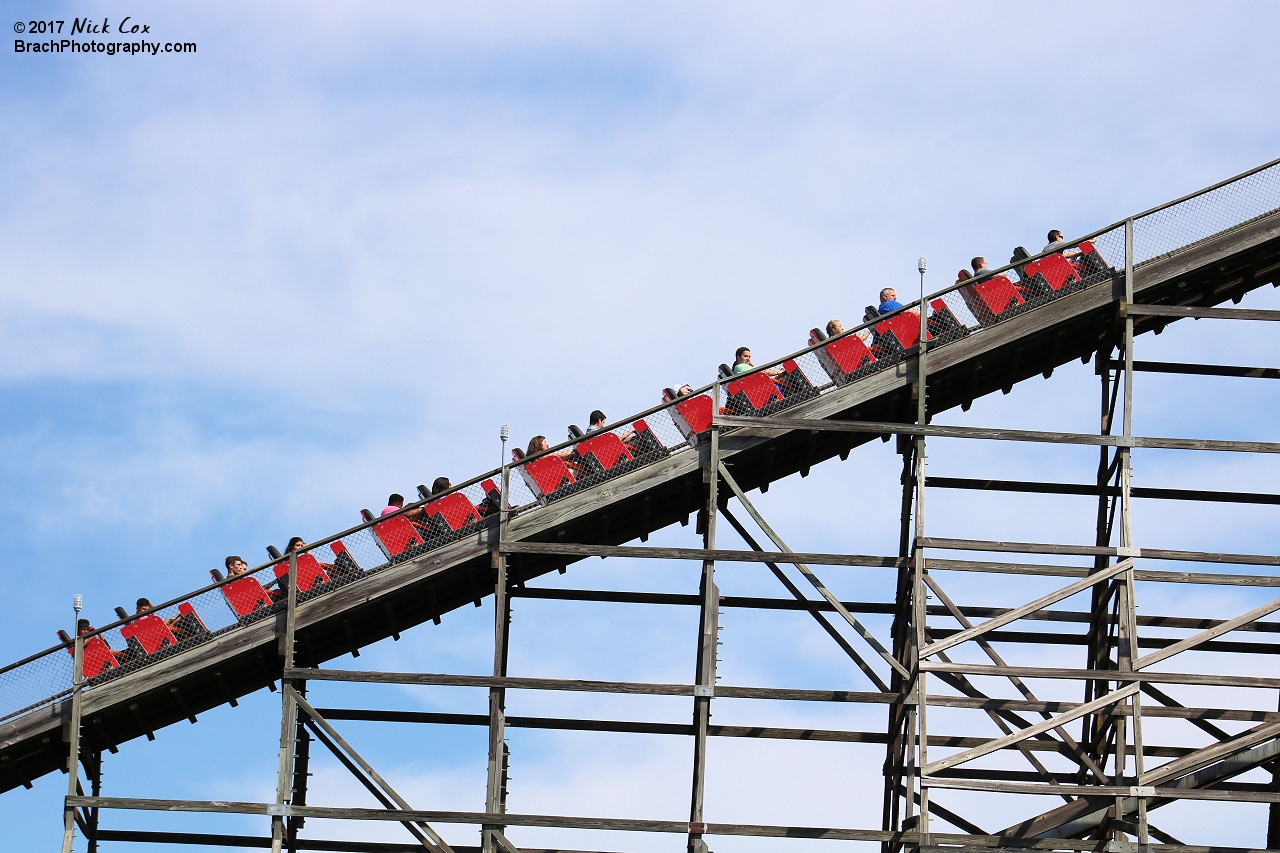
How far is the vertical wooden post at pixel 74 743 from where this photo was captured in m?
26.9

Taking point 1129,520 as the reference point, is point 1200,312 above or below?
above

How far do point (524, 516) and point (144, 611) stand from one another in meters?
5.41

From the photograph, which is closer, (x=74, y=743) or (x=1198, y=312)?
(x=74, y=743)

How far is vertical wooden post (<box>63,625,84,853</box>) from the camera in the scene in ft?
88.2

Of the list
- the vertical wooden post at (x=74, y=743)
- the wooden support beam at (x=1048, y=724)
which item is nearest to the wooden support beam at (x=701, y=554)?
the wooden support beam at (x=1048, y=724)

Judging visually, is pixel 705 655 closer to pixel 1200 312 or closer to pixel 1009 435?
pixel 1009 435

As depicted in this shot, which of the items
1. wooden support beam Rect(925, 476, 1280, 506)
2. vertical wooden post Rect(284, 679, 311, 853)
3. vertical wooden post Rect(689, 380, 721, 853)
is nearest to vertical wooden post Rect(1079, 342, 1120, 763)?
wooden support beam Rect(925, 476, 1280, 506)

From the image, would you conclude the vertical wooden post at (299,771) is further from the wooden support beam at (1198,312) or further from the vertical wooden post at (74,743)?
the wooden support beam at (1198,312)

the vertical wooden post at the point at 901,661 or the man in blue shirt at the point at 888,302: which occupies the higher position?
the man in blue shirt at the point at 888,302

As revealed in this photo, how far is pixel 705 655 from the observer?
2764 cm

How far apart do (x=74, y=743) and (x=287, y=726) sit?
9.42 feet

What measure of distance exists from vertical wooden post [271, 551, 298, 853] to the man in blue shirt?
30.3 ft

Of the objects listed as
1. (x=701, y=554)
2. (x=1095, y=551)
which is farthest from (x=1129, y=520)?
(x=701, y=554)

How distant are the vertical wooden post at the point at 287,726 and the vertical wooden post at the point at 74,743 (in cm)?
273
